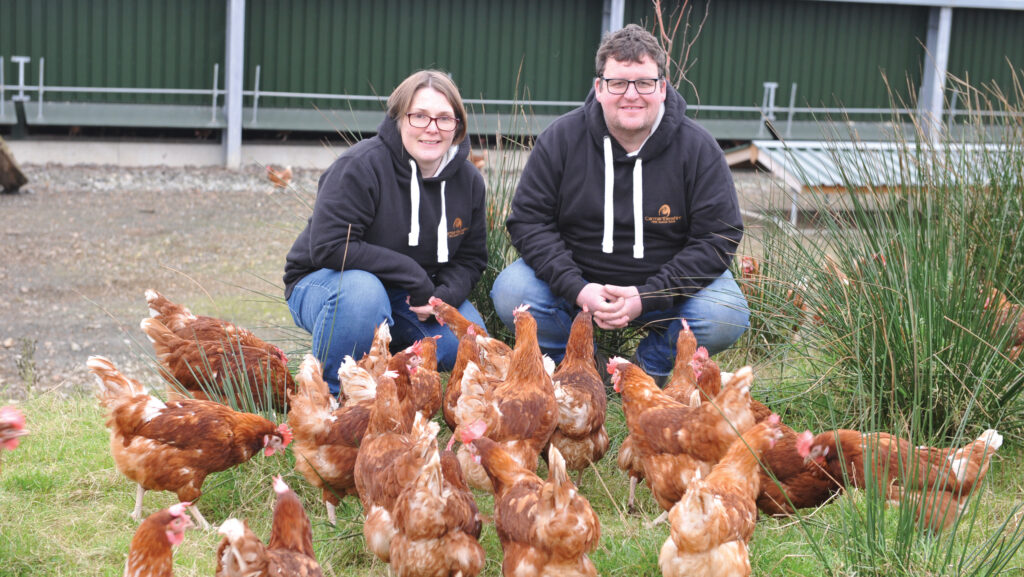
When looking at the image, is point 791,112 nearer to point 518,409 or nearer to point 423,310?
point 423,310

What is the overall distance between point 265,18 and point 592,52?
16.1 feet

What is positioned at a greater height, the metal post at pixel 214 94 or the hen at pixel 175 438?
the metal post at pixel 214 94

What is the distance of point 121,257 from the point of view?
9.45m

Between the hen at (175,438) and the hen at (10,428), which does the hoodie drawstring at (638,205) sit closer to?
the hen at (175,438)

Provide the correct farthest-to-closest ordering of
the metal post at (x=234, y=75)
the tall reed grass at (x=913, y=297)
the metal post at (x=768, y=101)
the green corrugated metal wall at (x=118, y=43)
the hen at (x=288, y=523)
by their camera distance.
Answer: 1. the metal post at (x=768, y=101)
2. the metal post at (x=234, y=75)
3. the green corrugated metal wall at (x=118, y=43)
4. the tall reed grass at (x=913, y=297)
5. the hen at (x=288, y=523)

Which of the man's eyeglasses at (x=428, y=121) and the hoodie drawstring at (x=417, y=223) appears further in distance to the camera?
the hoodie drawstring at (x=417, y=223)

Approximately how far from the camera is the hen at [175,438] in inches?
149

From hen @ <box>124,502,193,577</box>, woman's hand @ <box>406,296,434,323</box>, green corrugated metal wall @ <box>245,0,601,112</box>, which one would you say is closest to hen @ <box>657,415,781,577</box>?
hen @ <box>124,502,193,577</box>

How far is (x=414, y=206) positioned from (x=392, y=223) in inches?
5.5

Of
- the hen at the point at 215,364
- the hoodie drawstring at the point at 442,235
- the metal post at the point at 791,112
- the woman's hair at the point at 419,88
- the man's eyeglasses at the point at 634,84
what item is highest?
the metal post at the point at 791,112

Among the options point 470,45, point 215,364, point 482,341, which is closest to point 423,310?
point 482,341

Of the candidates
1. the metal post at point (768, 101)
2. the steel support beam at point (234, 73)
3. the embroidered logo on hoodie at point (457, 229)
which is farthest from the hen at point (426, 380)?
the metal post at point (768, 101)

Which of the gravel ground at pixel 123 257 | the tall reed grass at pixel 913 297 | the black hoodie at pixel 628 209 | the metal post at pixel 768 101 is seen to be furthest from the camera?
the metal post at pixel 768 101

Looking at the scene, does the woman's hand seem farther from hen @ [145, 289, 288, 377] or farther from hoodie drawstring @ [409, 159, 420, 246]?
hen @ [145, 289, 288, 377]
